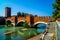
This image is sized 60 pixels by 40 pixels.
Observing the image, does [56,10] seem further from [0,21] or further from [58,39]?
[0,21]

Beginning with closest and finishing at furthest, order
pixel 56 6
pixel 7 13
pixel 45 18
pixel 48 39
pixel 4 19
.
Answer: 1. pixel 48 39
2. pixel 56 6
3. pixel 45 18
4. pixel 4 19
5. pixel 7 13

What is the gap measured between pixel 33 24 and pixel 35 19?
139 cm

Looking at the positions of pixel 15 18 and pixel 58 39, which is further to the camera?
pixel 15 18

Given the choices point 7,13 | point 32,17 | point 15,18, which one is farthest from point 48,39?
point 7,13

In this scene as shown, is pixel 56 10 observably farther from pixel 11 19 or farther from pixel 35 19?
pixel 11 19

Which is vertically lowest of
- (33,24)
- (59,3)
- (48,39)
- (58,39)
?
(33,24)

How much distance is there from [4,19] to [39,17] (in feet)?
45.3

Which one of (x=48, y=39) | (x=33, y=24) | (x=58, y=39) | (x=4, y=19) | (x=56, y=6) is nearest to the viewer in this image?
(x=58, y=39)

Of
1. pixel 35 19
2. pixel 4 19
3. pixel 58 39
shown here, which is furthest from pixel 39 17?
pixel 58 39

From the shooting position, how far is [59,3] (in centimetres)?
1866

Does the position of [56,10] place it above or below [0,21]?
above

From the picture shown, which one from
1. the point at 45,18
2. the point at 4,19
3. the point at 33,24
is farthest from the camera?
the point at 4,19

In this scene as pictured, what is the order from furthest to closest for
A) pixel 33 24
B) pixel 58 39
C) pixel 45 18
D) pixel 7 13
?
1. pixel 7 13
2. pixel 33 24
3. pixel 45 18
4. pixel 58 39

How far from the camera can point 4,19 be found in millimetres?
45625
